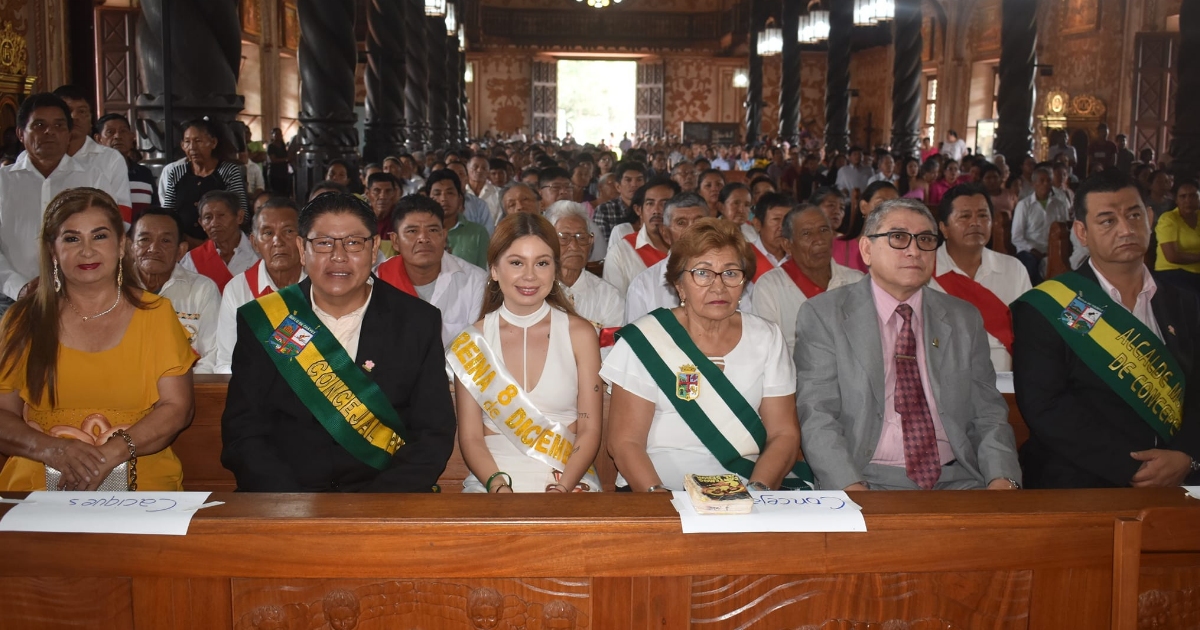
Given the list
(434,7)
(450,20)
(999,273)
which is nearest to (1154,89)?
(434,7)

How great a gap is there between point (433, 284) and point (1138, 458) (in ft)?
10.7

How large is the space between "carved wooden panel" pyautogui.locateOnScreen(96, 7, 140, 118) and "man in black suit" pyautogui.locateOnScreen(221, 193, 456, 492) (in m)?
15.9

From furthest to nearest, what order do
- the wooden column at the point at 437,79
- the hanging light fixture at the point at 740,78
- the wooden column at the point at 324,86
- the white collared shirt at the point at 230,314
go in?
the hanging light fixture at the point at 740,78, the wooden column at the point at 437,79, the wooden column at the point at 324,86, the white collared shirt at the point at 230,314

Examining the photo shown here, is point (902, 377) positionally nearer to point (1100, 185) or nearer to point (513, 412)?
point (1100, 185)

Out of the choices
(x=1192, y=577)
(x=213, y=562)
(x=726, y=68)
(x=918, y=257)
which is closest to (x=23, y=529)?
(x=213, y=562)

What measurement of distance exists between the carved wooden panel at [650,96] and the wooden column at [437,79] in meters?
16.5

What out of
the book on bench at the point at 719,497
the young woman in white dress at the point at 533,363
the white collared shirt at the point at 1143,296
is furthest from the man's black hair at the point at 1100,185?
the book on bench at the point at 719,497

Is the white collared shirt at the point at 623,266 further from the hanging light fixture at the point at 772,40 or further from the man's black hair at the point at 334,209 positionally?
the hanging light fixture at the point at 772,40

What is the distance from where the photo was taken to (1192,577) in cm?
209

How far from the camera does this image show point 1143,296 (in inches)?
136

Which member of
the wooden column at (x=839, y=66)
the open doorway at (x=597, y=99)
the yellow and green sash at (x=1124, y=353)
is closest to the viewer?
the yellow and green sash at (x=1124, y=353)

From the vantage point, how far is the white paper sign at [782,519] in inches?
77.7

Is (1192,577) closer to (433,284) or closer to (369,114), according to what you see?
(433,284)

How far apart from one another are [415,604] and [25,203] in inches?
172
